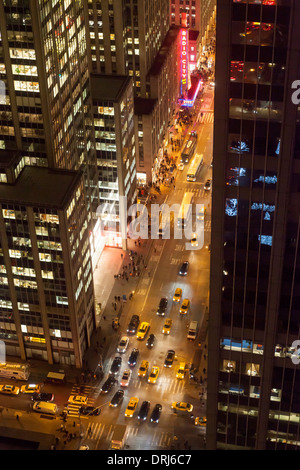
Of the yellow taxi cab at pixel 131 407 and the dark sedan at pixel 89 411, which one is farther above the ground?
the yellow taxi cab at pixel 131 407

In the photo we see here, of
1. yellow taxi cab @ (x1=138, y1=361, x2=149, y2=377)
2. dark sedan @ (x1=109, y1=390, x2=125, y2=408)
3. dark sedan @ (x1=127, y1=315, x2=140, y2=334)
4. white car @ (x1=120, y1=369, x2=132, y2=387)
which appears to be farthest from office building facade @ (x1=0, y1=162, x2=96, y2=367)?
yellow taxi cab @ (x1=138, y1=361, x2=149, y2=377)

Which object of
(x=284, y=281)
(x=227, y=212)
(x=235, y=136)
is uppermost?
(x=235, y=136)

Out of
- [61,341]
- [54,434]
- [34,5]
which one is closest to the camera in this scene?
[34,5]

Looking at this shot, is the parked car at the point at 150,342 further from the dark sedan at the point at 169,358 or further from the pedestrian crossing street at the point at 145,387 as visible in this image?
the pedestrian crossing street at the point at 145,387

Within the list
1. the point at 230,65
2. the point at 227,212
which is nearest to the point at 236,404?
the point at 227,212

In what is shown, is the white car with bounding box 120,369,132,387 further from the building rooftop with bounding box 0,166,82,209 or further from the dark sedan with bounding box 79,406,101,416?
the building rooftop with bounding box 0,166,82,209

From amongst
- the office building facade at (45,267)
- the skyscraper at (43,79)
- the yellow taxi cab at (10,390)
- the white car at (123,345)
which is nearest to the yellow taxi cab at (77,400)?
the office building facade at (45,267)
